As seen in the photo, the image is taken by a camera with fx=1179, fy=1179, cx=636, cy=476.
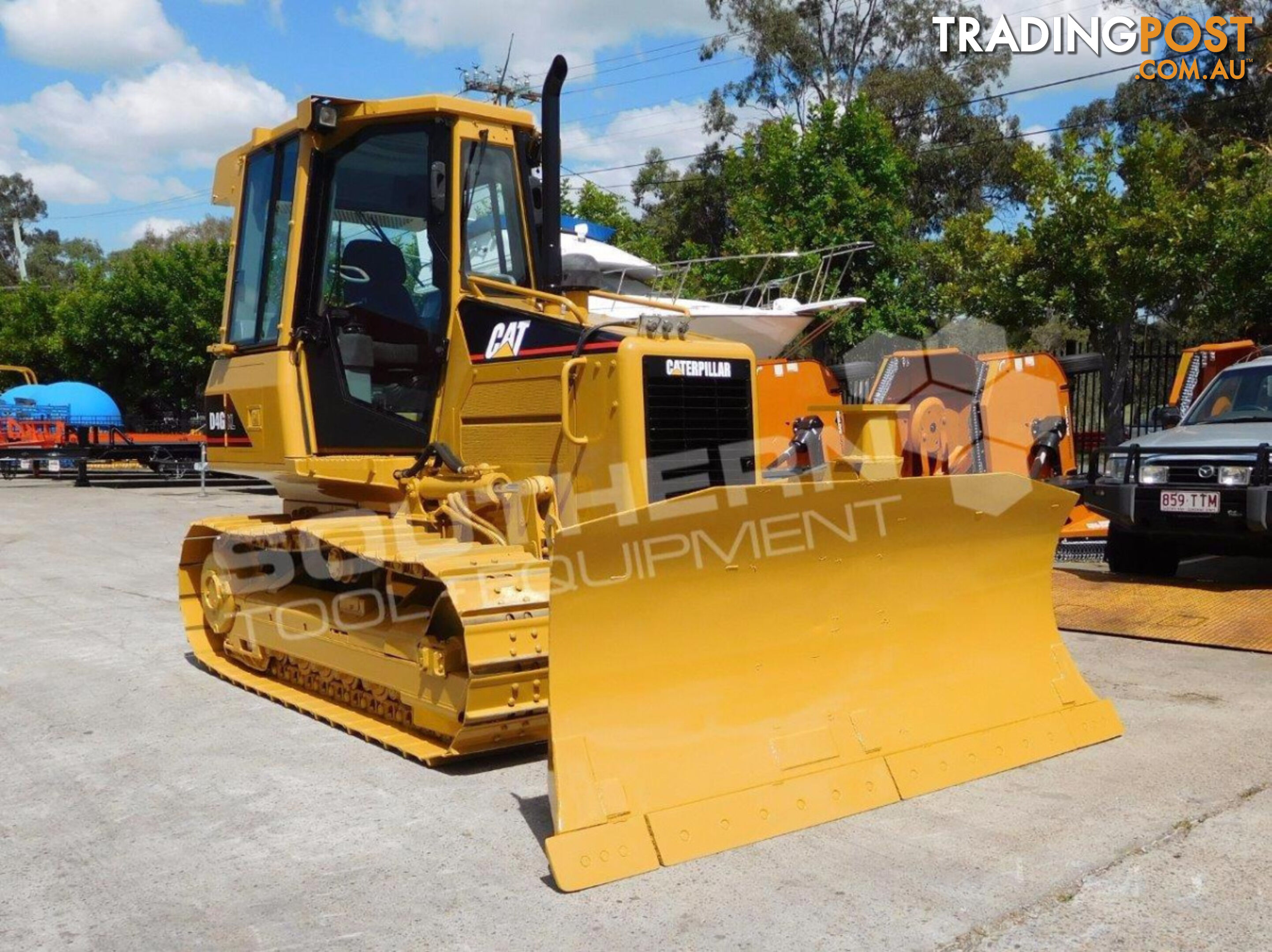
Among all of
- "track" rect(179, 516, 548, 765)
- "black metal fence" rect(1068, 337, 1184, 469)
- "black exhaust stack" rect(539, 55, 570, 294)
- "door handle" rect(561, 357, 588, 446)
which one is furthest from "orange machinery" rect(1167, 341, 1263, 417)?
"track" rect(179, 516, 548, 765)

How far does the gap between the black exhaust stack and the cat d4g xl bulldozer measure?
0.06ft

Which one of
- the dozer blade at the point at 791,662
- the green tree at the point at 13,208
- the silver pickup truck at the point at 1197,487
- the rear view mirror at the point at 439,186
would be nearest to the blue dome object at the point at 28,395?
the rear view mirror at the point at 439,186

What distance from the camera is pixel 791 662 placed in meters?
4.50

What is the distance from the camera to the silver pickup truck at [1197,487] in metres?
8.41

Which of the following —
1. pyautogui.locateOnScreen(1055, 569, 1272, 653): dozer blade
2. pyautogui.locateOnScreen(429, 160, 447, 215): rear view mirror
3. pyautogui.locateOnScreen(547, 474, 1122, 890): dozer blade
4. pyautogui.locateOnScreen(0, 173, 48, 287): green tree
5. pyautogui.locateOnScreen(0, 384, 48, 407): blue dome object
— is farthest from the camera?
pyautogui.locateOnScreen(0, 173, 48, 287): green tree

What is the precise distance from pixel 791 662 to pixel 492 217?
2821mm

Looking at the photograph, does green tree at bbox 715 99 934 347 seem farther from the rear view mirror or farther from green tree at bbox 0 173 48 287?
green tree at bbox 0 173 48 287

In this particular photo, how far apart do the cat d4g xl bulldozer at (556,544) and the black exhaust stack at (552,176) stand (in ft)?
0.06

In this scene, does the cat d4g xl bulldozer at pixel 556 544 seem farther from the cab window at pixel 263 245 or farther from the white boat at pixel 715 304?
the white boat at pixel 715 304

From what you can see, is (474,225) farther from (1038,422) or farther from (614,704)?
(1038,422)

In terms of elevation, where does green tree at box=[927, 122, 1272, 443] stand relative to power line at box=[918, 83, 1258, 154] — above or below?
below

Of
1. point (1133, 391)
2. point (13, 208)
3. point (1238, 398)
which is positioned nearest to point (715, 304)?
point (1133, 391)

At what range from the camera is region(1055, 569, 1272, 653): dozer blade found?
296 inches

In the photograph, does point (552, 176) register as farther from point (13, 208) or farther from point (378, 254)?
point (13, 208)
